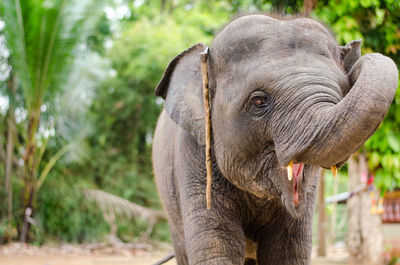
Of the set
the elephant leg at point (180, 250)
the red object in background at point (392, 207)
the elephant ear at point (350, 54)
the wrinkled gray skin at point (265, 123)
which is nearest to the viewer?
the wrinkled gray skin at point (265, 123)

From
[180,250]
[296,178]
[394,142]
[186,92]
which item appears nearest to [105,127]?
[394,142]

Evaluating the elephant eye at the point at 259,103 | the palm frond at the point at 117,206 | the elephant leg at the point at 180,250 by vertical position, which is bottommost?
the elephant leg at the point at 180,250

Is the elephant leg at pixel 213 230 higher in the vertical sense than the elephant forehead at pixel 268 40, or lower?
lower

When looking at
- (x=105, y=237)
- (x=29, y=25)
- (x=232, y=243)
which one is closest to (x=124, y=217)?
(x=105, y=237)

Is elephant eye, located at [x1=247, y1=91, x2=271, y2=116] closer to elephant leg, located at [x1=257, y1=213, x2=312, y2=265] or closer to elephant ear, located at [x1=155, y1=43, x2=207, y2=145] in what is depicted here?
elephant ear, located at [x1=155, y1=43, x2=207, y2=145]

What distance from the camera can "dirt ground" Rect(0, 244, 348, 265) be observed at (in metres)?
10.7

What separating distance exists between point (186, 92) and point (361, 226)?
→ 6.42 metres

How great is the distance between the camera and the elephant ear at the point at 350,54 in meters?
3.21

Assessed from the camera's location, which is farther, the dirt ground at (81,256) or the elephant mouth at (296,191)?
the dirt ground at (81,256)

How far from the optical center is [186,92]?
336cm

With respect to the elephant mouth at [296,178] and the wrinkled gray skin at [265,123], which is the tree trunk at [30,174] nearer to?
the wrinkled gray skin at [265,123]

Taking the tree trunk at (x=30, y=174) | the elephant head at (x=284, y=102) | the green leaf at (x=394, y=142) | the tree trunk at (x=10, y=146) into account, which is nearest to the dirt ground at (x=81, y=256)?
the tree trunk at (x=30, y=174)

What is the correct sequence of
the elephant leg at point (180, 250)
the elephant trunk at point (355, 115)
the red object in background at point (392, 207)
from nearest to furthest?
the elephant trunk at point (355, 115), the elephant leg at point (180, 250), the red object in background at point (392, 207)

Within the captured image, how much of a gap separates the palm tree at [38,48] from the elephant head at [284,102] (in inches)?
349
